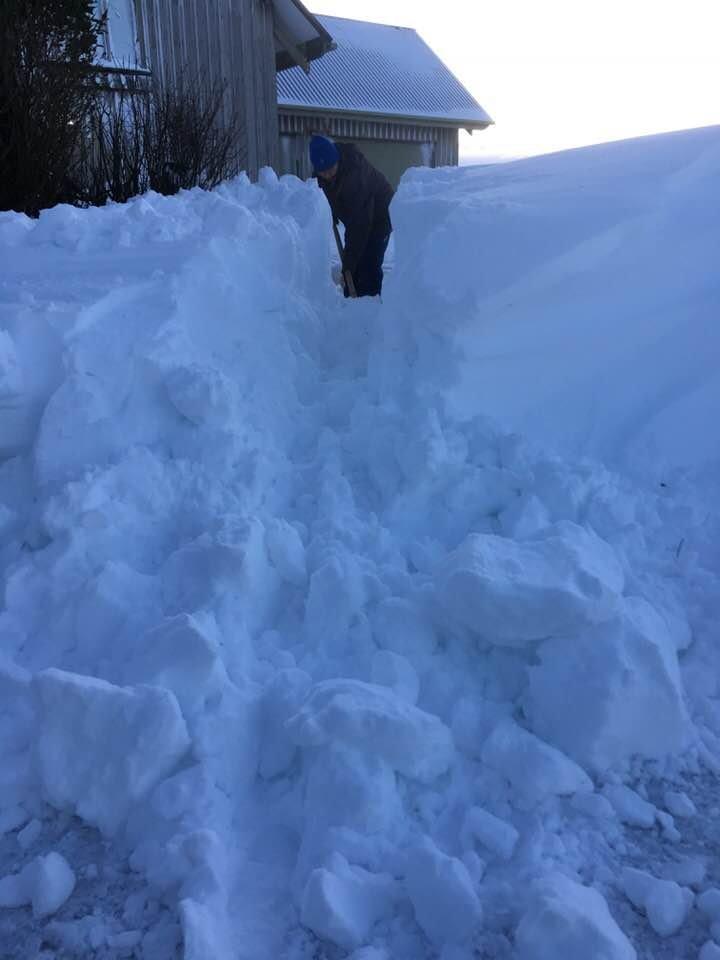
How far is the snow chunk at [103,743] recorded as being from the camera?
71.0 inches

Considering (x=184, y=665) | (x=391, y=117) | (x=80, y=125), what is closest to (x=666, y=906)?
(x=184, y=665)

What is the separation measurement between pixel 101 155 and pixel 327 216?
1885 mm

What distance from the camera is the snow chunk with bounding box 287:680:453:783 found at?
Result: 6.00ft

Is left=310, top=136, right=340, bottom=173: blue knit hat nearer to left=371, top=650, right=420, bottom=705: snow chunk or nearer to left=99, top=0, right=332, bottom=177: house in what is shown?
left=99, top=0, right=332, bottom=177: house

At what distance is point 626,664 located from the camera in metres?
1.98

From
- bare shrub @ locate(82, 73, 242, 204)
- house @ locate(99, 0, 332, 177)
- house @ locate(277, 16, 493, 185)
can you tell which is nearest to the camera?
bare shrub @ locate(82, 73, 242, 204)

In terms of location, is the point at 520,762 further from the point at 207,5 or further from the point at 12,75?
the point at 207,5

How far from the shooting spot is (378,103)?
584 inches

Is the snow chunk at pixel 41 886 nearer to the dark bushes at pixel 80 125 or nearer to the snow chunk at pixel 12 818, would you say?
the snow chunk at pixel 12 818

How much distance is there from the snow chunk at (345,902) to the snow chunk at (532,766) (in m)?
0.38

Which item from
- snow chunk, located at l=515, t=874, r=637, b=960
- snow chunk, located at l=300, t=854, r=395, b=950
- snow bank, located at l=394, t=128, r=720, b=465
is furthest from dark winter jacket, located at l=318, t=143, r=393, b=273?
snow chunk, located at l=515, t=874, r=637, b=960

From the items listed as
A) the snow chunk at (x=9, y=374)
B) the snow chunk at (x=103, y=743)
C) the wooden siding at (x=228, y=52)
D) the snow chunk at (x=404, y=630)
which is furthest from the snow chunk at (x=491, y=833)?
the wooden siding at (x=228, y=52)

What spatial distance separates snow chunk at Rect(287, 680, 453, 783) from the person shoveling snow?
13.5 feet

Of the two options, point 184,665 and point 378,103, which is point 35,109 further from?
point 378,103
